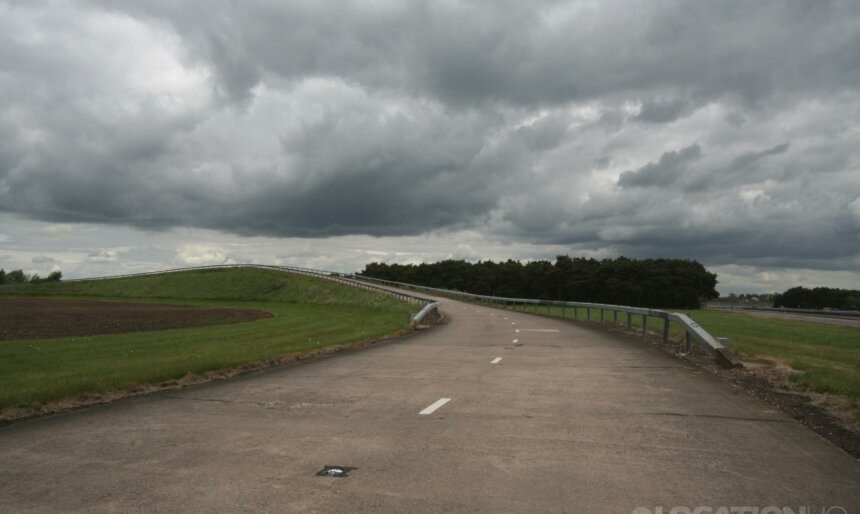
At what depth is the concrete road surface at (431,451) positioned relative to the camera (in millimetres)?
5754

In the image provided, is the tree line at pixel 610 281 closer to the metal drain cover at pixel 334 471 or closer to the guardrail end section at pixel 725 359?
the guardrail end section at pixel 725 359

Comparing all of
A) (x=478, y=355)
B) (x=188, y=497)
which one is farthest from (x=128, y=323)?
(x=188, y=497)

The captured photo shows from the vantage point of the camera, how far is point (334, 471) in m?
6.57

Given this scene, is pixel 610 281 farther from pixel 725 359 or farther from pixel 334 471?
pixel 334 471

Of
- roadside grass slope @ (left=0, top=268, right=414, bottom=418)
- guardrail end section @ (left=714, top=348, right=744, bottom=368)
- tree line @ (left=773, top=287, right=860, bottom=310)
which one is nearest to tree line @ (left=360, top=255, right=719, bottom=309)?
tree line @ (left=773, top=287, right=860, bottom=310)

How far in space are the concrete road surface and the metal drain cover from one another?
0.12 metres

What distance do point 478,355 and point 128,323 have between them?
88.0ft

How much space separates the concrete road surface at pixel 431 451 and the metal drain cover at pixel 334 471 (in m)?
0.12

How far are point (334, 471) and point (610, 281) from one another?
13950cm

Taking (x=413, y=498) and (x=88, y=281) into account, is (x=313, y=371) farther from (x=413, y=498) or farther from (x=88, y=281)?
(x=88, y=281)

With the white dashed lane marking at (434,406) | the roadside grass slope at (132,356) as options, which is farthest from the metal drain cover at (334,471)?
the roadside grass slope at (132,356)

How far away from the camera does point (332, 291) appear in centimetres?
7794

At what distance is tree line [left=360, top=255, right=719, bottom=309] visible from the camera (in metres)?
138

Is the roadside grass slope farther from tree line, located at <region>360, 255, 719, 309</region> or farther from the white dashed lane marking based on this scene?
tree line, located at <region>360, 255, 719, 309</region>
